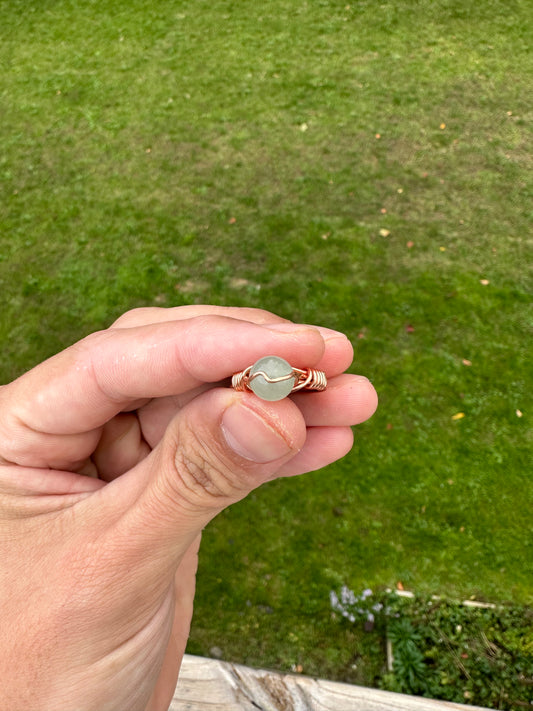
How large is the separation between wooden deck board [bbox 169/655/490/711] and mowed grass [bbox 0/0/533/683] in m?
0.97

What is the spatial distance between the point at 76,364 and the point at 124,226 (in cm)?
412

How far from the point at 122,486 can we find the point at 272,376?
813 millimetres

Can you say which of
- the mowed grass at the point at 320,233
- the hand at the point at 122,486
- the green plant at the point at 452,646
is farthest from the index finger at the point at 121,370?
the green plant at the point at 452,646

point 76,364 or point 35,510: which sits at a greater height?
point 76,364

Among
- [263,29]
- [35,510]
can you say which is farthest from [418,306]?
[263,29]

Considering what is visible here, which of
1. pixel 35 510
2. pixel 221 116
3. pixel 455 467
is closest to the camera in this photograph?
pixel 35 510

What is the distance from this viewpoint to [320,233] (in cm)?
559

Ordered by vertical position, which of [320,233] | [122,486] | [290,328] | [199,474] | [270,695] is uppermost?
[290,328]

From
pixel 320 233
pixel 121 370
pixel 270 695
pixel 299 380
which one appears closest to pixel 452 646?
pixel 270 695

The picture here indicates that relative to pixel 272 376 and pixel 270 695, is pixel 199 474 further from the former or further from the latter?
pixel 270 695

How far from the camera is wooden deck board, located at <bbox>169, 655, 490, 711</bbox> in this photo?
101 inches

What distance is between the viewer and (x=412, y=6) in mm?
7777

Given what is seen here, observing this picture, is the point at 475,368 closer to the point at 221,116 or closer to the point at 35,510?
the point at 35,510

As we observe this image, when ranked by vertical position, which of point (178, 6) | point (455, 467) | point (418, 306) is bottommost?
point (455, 467)
